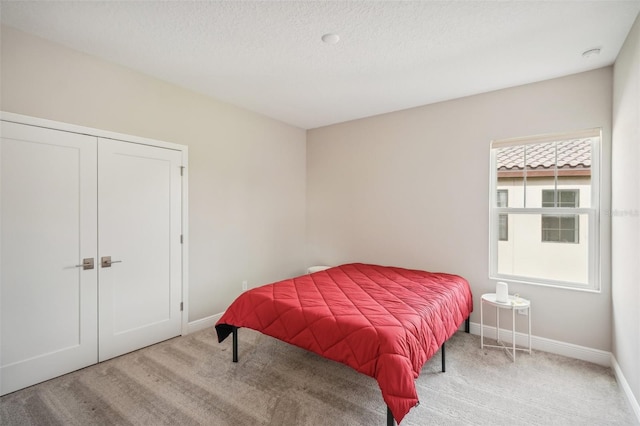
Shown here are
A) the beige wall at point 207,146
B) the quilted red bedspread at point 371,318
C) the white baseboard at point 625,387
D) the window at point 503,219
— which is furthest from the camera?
the window at point 503,219

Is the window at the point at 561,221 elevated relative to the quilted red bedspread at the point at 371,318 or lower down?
elevated

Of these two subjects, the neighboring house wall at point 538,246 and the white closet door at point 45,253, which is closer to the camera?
the white closet door at point 45,253

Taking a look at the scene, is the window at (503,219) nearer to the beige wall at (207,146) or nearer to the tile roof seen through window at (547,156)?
the tile roof seen through window at (547,156)

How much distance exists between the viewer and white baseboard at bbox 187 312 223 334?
3251mm

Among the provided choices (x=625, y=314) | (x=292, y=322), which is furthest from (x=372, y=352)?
(x=625, y=314)

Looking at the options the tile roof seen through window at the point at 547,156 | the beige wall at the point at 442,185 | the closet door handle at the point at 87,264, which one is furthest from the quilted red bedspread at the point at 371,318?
the tile roof seen through window at the point at 547,156

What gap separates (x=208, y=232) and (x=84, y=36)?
204 cm

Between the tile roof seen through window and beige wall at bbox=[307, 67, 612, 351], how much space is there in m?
0.19

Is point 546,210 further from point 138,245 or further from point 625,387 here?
point 138,245

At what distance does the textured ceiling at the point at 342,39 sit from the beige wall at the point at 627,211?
0.90 ft

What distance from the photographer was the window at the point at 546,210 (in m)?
2.80

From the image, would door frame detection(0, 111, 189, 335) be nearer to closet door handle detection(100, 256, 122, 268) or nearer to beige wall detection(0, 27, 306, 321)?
beige wall detection(0, 27, 306, 321)

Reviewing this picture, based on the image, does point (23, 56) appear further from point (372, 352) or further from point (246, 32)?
point (372, 352)

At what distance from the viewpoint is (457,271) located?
3393mm
